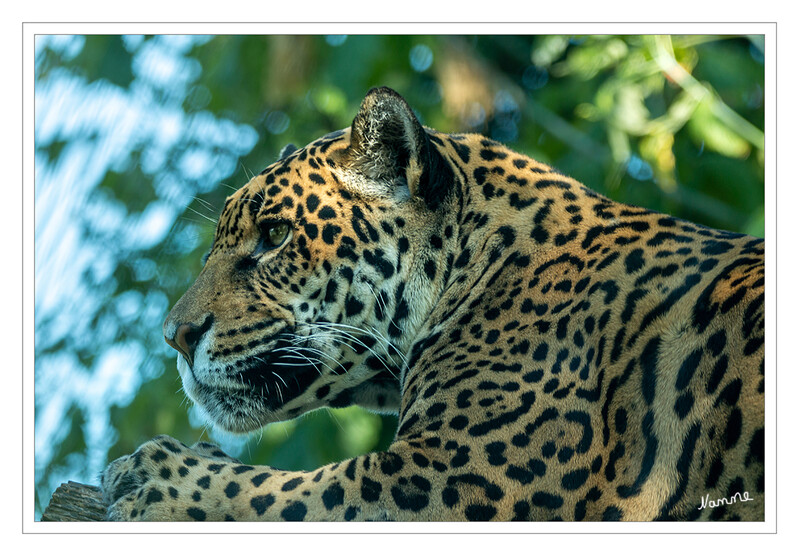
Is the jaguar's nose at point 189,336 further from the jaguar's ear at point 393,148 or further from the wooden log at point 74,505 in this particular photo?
the jaguar's ear at point 393,148

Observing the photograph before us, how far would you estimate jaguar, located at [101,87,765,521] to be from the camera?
14.3 ft

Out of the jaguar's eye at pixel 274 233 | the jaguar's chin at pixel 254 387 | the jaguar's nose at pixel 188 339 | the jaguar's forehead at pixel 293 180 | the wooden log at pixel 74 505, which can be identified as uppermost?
the jaguar's forehead at pixel 293 180

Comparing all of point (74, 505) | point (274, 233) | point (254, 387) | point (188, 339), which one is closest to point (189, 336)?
point (188, 339)

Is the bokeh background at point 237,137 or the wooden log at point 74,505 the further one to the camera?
the bokeh background at point 237,137

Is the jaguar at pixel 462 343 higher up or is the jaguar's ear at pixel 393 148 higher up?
the jaguar's ear at pixel 393 148

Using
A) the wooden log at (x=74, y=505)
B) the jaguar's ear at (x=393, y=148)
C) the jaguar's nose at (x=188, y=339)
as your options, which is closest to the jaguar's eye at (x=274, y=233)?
the jaguar's ear at (x=393, y=148)

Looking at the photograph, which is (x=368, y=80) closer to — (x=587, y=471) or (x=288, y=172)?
(x=288, y=172)

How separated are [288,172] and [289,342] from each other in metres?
1.05

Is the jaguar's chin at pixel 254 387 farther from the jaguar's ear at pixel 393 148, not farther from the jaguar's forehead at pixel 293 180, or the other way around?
the jaguar's ear at pixel 393 148

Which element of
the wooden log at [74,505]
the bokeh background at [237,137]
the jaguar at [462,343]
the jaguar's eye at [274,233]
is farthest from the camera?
the bokeh background at [237,137]

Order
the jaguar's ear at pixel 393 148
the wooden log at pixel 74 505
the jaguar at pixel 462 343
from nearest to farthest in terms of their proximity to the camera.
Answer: the jaguar at pixel 462 343
the wooden log at pixel 74 505
the jaguar's ear at pixel 393 148

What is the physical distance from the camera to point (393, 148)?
17.7 ft

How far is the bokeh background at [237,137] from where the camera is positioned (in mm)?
6480

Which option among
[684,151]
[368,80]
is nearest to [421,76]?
[368,80]
